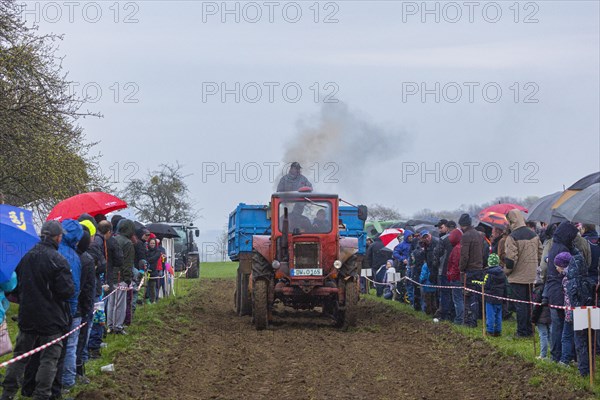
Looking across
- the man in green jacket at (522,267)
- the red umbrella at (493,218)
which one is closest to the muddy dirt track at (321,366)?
the man in green jacket at (522,267)

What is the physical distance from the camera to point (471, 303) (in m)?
17.2

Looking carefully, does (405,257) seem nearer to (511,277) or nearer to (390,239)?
(390,239)

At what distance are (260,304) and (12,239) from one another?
8.49 m

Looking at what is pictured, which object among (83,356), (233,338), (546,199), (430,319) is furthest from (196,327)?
(546,199)

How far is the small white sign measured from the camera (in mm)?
10133

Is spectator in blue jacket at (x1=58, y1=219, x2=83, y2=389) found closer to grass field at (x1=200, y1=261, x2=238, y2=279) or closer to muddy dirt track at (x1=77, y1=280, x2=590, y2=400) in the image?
muddy dirt track at (x1=77, y1=280, x2=590, y2=400)

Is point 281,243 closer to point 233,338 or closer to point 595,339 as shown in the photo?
point 233,338

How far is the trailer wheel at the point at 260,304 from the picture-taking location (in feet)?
55.6

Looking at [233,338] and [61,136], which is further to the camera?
[61,136]

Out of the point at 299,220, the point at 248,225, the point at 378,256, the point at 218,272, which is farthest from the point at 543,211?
the point at 218,272

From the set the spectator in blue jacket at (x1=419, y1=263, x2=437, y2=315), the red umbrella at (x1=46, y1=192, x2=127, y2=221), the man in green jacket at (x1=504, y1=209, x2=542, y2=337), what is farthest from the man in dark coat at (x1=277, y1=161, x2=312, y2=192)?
the red umbrella at (x1=46, y1=192, x2=127, y2=221)

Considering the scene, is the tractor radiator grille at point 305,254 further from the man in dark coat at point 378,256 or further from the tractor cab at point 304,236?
the man in dark coat at point 378,256

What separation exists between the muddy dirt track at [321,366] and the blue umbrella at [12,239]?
1.66 metres

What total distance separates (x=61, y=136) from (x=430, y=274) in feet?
31.7
